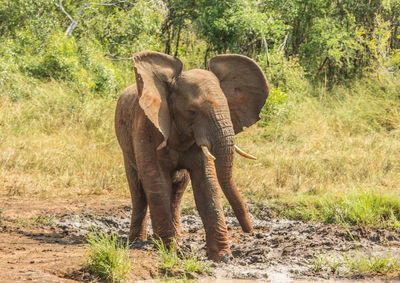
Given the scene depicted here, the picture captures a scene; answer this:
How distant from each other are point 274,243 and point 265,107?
7.60m

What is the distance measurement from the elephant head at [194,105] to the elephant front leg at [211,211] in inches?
4.2

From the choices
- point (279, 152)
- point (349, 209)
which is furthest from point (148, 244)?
point (279, 152)

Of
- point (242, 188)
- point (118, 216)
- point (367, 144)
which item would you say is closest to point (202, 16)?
point (367, 144)

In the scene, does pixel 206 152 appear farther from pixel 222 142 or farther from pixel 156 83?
pixel 156 83

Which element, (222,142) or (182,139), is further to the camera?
(182,139)

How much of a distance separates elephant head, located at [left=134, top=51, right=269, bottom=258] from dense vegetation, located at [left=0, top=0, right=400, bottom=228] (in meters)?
2.51

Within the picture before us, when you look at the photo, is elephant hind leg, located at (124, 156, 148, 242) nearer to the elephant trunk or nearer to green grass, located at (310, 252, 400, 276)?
the elephant trunk

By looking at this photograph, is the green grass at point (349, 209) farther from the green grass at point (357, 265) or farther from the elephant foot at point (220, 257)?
the elephant foot at point (220, 257)

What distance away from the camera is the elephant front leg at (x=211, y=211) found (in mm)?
6543

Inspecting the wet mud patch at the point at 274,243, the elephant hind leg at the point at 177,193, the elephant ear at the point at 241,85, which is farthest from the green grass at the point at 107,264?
the elephant ear at the point at 241,85

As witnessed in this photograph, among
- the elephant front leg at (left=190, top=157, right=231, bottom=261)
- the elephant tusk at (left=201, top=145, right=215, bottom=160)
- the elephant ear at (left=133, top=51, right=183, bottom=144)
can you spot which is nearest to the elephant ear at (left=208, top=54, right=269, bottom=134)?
the elephant ear at (left=133, top=51, right=183, bottom=144)

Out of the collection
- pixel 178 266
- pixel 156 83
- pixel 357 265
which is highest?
pixel 156 83

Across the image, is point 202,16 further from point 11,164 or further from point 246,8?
point 11,164

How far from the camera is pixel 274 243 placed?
767cm
